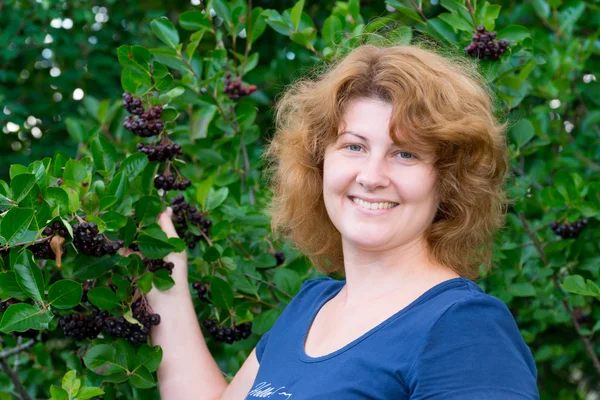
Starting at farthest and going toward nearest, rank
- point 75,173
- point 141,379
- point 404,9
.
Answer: point 404,9 → point 141,379 → point 75,173

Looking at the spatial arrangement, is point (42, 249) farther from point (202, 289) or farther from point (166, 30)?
point (166, 30)

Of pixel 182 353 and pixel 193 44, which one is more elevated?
pixel 193 44

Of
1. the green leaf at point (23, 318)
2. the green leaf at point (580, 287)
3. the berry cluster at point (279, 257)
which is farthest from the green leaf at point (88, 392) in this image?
the green leaf at point (580, 287)

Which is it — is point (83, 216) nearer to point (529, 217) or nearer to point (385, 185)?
point (385, 185)

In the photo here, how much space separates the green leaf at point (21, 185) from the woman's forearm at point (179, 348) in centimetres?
46

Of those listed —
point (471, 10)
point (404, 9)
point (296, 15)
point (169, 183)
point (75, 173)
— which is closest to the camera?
point (75, 173)

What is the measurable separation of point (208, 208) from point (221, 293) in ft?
0.79

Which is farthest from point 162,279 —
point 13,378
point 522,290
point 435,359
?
point 522,290

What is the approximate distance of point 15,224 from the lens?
1.55m

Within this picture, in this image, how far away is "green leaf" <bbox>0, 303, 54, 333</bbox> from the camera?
1.56 m

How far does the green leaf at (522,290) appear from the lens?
7.45 feet

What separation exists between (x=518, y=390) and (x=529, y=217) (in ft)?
5.41

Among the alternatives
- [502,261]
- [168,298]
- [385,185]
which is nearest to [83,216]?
[168,298]

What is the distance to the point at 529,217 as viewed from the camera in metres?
2.95
